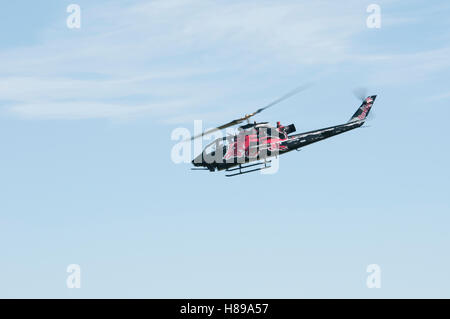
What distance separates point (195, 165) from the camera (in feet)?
217

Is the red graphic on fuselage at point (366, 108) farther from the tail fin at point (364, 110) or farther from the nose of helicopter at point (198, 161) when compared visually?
the nose of helicopter at point (198, 161)

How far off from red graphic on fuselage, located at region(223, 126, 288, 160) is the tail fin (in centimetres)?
1125

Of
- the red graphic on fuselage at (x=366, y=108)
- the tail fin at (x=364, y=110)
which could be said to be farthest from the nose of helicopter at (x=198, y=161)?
the red graphic on fuselage at (x=366, y=108)

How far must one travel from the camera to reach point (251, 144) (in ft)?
217

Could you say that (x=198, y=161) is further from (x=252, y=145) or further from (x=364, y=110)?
(x=364, y=110)

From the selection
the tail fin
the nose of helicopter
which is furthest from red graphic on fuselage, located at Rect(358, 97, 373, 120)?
the nose of helicopter

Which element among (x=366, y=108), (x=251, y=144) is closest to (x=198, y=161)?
(x=251, y=144)

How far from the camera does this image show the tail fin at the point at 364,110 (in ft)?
243

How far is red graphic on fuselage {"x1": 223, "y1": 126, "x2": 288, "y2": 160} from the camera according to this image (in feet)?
215

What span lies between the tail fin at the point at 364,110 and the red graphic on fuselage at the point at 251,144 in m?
11.3
